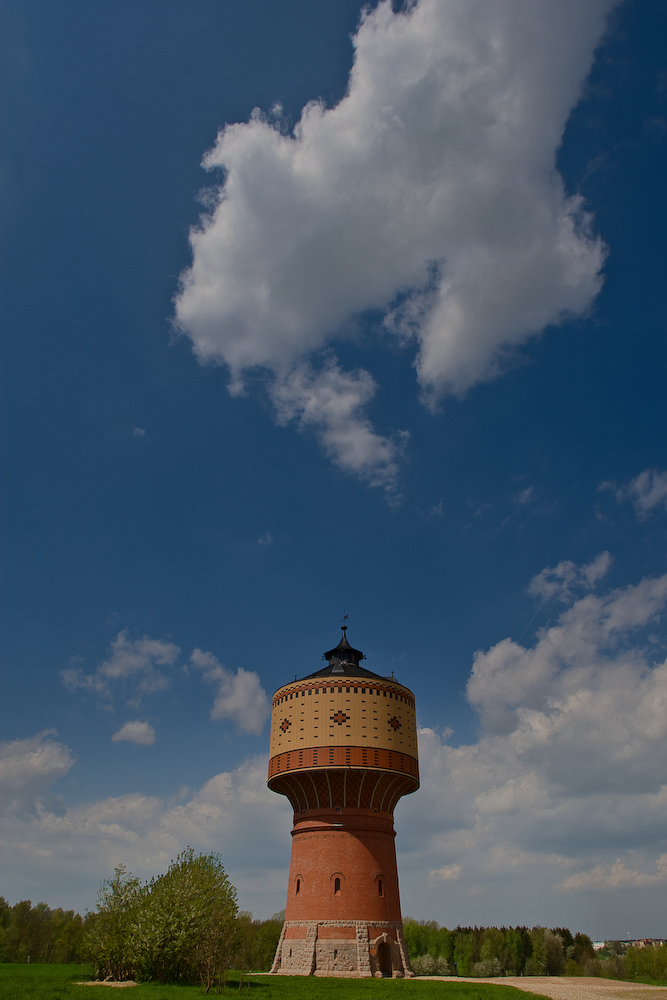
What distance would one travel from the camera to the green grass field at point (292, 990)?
781 inches

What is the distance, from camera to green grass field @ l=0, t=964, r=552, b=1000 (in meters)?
19.8

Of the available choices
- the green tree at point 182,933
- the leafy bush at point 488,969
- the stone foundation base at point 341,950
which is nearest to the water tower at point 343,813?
the stone foundation base at point 341,950

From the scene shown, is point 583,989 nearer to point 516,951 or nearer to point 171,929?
point 171,929

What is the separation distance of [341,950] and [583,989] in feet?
39.0

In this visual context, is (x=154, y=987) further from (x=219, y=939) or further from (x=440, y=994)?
(x=440, y=994)

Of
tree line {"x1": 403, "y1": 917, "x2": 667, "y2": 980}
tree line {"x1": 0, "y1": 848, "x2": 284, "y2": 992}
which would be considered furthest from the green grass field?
tree line {"x1": 403, "y1": 917, "x2": 667, "y2": 980}

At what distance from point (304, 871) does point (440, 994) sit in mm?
12827

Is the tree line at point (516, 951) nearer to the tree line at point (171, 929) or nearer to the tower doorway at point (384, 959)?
the tower doorway at point (384, 959)

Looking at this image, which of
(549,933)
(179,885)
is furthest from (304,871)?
(549,933)

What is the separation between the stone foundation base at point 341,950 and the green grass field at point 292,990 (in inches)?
82.0

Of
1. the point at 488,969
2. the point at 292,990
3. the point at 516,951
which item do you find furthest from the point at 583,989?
the point at 516,951

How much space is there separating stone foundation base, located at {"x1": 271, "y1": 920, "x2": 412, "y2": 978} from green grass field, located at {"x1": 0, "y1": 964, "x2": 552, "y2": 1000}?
2.08 m

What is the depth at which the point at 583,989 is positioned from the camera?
2716cm

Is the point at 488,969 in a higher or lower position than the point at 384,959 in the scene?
lower
